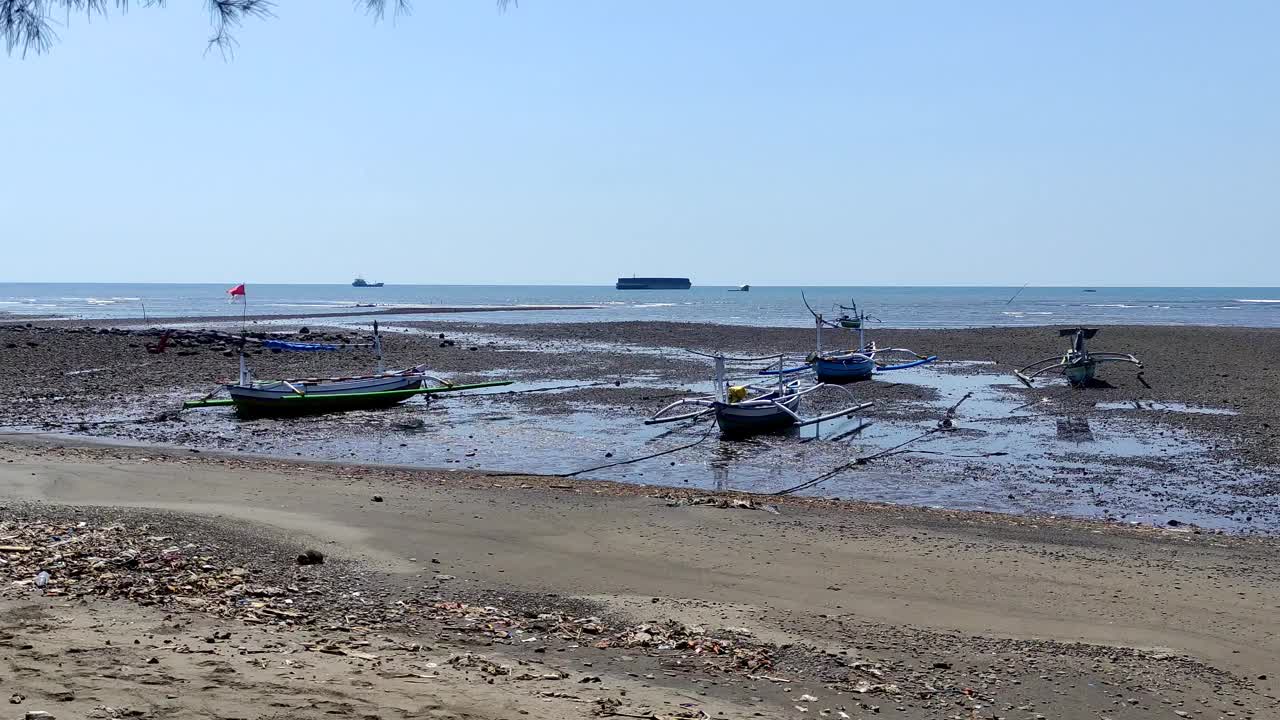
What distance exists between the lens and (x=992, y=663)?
6527 millimetres

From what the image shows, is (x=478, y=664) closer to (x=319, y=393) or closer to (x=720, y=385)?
(x=720, y=385)

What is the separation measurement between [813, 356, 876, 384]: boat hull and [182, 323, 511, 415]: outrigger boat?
10834 mm

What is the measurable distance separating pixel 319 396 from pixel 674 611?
18.0m

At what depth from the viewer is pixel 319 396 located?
23.9 metres

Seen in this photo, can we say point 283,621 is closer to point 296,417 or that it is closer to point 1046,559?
point 1046,559

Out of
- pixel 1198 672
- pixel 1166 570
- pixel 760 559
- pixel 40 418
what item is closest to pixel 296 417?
pixel 40 418

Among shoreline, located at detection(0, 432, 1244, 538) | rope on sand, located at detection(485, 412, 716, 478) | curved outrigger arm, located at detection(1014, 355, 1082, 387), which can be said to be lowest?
rope on sand, located at detection(485, 412, 716, 478)

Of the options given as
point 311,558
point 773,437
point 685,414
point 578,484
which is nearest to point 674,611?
point 311,558

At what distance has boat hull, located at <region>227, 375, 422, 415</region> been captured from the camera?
23.1 meters

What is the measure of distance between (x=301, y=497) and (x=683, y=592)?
224 inches

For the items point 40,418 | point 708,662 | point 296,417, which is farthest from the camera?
point 296,417

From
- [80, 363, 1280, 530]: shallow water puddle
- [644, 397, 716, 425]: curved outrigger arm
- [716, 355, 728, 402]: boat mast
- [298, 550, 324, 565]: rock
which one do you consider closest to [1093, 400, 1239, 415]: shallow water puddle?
[80, 363, 1280, 530]: shallow water puddle

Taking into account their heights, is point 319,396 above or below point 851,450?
above

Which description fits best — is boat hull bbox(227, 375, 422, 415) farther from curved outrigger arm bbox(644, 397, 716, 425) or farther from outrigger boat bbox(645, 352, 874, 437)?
curved outrigger arm bbox(644, 397, 716, 425)
